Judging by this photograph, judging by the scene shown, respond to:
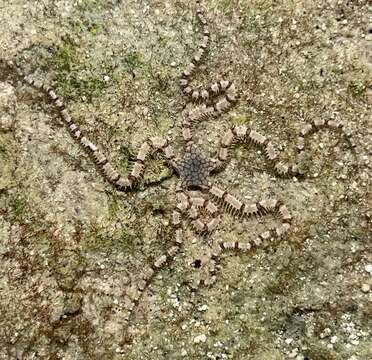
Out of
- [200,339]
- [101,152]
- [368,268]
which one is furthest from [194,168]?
[368,268]

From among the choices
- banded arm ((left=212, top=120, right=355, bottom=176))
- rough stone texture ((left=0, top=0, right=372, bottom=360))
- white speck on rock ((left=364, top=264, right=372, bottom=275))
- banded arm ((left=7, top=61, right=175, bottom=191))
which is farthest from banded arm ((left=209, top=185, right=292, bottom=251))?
white speck on rock ((left=364, top=264, right=372, bottom=275))

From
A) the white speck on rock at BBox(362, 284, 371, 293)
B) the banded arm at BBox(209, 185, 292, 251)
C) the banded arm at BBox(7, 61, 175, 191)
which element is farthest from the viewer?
the banded arm at BBox(7, 61, 175, 191)

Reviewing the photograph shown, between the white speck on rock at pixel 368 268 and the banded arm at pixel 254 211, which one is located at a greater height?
the white speck on rock at pixel 368 268

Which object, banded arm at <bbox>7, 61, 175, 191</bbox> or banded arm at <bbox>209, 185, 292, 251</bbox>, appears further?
banded arm at <bbox>7, 61, 175, 191</bbox>

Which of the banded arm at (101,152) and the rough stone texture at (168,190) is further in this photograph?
the banded arm at (101,152)

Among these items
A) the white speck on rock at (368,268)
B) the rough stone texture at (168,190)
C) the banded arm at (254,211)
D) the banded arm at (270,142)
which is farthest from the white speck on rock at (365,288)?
the banded arm at (270,142)

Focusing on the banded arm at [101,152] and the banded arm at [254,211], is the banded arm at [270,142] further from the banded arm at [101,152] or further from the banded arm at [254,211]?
the banded arm at [101,152]

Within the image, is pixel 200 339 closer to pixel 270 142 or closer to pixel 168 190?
pixel 168 190

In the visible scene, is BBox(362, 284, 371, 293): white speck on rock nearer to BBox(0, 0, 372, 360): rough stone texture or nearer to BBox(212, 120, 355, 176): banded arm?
BBox(0, 0, 372, 360): rough stone texture
